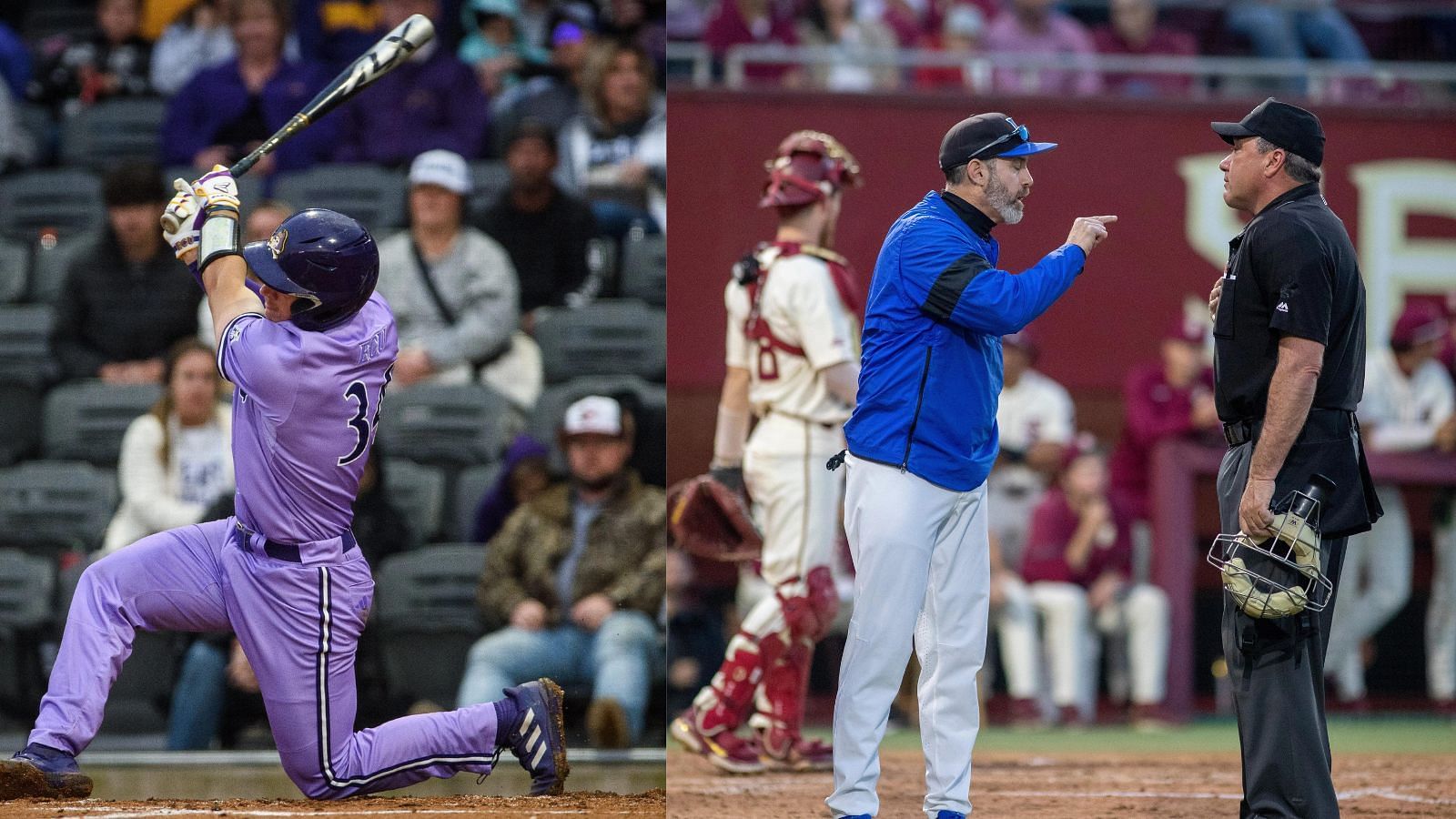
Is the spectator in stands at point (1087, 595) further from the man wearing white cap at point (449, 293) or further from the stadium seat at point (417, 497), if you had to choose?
the stadium seat at point (417, 497)

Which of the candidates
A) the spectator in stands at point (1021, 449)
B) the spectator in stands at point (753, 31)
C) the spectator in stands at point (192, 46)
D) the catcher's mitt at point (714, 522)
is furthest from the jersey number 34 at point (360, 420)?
the spectator in stands at point (753, 31)

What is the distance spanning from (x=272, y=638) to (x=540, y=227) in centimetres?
446

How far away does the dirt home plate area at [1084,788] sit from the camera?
5770 mm

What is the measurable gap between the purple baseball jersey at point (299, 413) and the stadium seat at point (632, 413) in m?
3.49

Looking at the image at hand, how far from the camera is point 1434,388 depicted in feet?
34.1

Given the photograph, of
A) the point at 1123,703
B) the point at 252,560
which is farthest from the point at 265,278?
the point at 1123,703

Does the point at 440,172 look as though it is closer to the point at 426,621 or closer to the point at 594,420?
the point at 594,420

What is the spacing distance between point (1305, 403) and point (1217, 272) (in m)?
6.28

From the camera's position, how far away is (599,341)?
8.91 meters

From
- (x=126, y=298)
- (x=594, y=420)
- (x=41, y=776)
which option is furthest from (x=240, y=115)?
(x=41, y=776)

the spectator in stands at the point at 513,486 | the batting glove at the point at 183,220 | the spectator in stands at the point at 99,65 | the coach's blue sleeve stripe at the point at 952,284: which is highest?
the spectator in stands at the point at 99,65

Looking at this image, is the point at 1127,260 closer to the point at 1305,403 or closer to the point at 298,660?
the point at 1305,403

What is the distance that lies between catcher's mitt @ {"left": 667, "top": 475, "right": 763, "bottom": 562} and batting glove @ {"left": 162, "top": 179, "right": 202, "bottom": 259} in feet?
8.02

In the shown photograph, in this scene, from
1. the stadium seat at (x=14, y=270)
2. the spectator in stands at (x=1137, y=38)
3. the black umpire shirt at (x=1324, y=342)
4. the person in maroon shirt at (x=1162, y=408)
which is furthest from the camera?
the spectator in stands at (x=1137, y=38)
